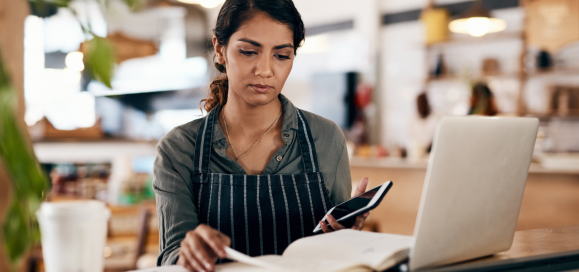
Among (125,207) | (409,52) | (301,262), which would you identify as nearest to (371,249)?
(301,262)

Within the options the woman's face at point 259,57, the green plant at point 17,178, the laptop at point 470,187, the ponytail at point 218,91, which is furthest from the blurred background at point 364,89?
the green plant at point 17,178

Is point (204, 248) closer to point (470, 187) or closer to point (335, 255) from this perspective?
point (335, 255)

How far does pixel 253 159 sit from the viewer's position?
1.40 meters

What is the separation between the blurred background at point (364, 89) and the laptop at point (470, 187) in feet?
7.40

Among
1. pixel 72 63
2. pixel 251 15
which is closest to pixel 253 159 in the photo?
pixel 251 15

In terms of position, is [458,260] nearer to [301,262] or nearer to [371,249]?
[371,249]

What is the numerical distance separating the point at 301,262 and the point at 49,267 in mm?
385

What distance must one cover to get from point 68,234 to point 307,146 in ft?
2.67

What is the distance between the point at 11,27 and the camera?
141cm

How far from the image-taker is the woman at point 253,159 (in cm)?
128

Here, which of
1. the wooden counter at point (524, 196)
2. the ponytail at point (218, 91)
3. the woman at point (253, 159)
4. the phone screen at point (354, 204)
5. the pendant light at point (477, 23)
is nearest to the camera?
the phone screen at point (354, 204)

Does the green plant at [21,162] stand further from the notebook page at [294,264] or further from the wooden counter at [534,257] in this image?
the wooden counter at [534,257]

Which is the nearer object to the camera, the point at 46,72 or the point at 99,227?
the point at 99,227

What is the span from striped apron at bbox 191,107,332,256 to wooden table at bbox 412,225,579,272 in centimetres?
53
